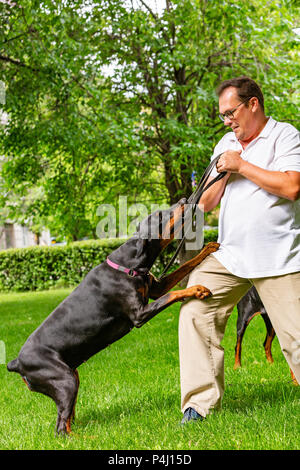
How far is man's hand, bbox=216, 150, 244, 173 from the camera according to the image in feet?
10.7

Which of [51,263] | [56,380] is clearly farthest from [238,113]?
[51,263]

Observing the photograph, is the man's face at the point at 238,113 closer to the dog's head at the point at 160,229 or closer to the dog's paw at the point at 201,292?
the dog's head at the point at 160,229

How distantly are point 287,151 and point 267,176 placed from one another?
25cm

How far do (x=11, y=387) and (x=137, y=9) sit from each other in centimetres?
968

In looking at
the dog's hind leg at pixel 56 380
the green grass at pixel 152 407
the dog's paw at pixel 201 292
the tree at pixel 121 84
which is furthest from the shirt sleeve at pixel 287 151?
the tree at pixel 121 84

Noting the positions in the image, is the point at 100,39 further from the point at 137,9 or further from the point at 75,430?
the point at 75,430

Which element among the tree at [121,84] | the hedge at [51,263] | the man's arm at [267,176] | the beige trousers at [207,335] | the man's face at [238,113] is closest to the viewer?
the man's arm at [267,176]

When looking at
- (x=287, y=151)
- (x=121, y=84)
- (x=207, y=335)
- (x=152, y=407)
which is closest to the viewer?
(x=287, y=151)

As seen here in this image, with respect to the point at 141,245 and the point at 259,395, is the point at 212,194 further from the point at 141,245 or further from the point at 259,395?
the point at 259,395

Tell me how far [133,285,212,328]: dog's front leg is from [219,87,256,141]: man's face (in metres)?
1.08

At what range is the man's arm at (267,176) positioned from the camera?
3.17 metres

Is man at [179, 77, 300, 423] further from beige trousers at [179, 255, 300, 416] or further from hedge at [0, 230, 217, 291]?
hedge at [0, 230, 217, 291]

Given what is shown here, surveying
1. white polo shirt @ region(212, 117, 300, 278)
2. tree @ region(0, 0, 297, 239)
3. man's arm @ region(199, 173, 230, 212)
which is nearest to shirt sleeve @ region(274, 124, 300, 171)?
white polo shirt @ region(212, 117, 300, 278)

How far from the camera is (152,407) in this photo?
13.9 feet
